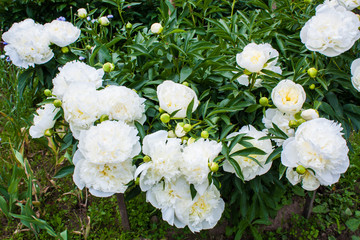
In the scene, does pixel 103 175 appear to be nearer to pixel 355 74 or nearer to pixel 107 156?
pixel 107 156

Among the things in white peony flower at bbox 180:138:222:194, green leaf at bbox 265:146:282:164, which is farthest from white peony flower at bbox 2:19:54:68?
green leaf at bbox 265:146:282:164

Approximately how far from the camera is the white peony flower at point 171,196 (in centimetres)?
113

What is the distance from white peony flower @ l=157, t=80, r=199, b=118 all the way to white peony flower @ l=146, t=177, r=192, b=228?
24 centimetres

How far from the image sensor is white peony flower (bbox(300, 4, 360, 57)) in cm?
112

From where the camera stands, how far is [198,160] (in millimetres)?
1027

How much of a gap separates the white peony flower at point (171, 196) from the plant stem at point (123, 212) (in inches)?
22.0

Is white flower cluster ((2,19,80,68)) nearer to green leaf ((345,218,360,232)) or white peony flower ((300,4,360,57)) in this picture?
white peony flower ((300,4,360,57))

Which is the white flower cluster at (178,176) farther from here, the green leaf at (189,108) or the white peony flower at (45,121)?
the white peony flower at (45,121)

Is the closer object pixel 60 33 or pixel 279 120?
pixel 279 120

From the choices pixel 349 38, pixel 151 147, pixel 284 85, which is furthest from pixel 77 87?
pixel 349 38

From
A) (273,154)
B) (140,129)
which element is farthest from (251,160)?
(140,129)

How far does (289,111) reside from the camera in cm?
112

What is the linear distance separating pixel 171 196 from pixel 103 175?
0.81ft

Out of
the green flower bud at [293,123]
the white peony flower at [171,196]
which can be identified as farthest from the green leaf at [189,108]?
the green flower bud at [293,123]
